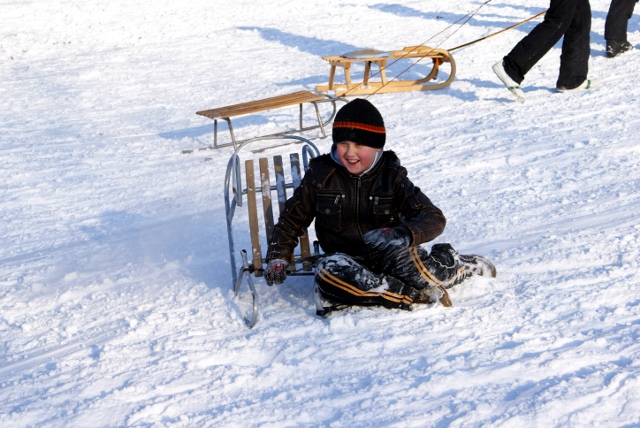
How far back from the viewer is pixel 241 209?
20.0 feet

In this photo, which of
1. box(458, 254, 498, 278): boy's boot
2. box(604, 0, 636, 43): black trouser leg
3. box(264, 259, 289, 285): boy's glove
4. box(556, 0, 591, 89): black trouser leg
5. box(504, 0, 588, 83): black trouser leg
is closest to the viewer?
box(264, 259, 289, 285): boy's glove

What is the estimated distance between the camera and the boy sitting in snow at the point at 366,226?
12.7ft

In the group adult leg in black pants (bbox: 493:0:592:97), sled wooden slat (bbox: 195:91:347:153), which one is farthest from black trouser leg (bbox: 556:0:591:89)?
sled wooden slat (bbox: 195:91:347:153)

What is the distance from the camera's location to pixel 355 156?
3904 mm

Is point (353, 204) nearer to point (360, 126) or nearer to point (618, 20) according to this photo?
point (360, 126)

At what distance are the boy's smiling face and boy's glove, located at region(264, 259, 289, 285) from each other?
55 cm

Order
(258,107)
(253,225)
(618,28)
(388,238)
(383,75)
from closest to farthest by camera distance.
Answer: (388,238), (253,225), (258,107), (383,75), (618,28)

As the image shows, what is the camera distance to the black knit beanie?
12.8ft

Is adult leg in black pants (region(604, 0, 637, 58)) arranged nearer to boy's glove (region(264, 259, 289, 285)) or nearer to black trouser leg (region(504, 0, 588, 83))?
black trouser leg (region(504, 0, 588, 83))

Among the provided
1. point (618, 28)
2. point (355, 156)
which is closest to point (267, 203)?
point (355, 156)

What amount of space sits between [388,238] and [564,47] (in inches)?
196

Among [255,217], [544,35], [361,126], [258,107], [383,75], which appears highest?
[361,126]

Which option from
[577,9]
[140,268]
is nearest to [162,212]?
[140,268]

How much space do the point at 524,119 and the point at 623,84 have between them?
1.37 meters
